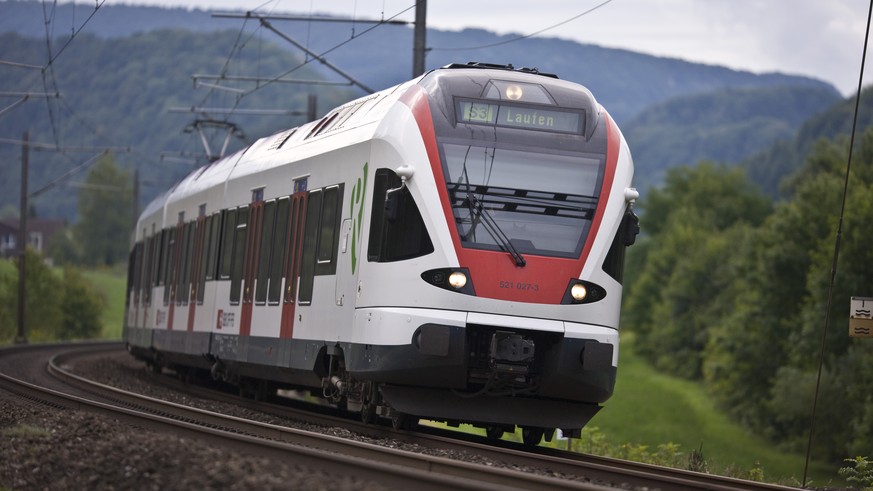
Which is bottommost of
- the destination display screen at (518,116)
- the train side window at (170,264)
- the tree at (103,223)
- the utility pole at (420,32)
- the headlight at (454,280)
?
the headlight at (454,280)

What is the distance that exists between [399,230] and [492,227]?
2.86 feet

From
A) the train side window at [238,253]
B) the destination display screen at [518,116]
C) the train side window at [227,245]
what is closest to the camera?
the destination display screen at [518,116]

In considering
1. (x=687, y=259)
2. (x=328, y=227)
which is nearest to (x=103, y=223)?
(x=687, y=259)

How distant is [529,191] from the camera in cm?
1299

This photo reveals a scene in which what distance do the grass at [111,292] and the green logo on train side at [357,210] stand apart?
73.7 metres

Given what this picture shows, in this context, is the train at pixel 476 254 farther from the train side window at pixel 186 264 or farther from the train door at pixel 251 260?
the train side window at pixel 186 264

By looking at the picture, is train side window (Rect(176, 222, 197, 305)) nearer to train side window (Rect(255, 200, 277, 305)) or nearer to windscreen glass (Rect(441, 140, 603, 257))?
train side window (Rect(255, 200, 277, 305))

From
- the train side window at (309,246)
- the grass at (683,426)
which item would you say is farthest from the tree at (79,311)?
the train side window at (309,246)

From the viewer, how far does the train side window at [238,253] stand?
1916 cm

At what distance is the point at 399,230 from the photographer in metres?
12.9

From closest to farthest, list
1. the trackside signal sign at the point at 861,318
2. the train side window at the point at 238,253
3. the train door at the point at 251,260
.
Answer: the trackside signal sign at the point at 861,318
the train door at the point at 251,260
the train side window at the point at 238,253

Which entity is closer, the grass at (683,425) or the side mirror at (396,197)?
the side mirror at (396,197)

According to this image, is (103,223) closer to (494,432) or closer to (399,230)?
(494,432)

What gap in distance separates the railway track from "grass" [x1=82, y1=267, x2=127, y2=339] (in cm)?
7268
